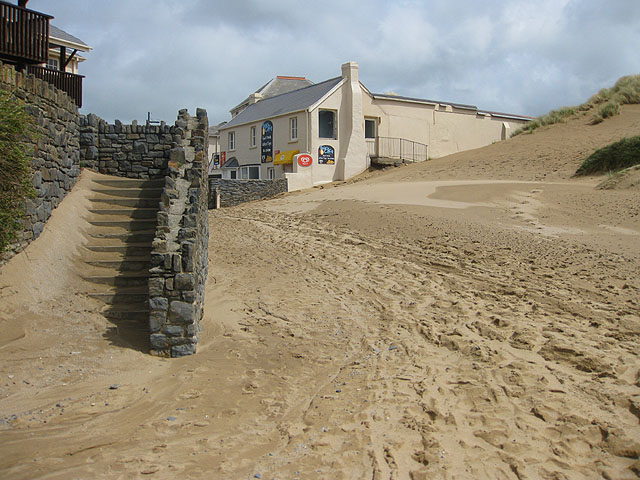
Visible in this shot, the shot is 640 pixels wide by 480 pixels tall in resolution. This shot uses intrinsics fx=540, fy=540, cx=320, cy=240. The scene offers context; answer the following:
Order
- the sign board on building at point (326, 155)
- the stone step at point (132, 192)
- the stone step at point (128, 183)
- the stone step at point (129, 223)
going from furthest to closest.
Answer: the sign board on building at point (326, 155), the stone step at point (128, 183), the stone step at point (132, 192), the stone step at point (129, 223)

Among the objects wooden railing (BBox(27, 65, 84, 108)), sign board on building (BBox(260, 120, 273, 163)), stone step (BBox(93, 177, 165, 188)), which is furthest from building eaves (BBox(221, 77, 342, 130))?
stone step (BBox(93, 177, 165, 188))

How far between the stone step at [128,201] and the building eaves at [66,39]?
16204 mm

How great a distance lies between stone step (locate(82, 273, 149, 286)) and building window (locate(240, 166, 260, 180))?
25.2 meters

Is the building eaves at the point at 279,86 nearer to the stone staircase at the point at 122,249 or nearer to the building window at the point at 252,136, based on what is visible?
the building window at the point at 252,136

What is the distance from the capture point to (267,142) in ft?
107

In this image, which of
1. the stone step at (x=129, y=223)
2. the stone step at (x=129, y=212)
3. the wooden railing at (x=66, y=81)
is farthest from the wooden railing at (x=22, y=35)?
the stone step at (x=129, y=223)

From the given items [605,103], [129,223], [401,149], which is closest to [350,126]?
[401,149]

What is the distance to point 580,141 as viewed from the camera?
2520cm

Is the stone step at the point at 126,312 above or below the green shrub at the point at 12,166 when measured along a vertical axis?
below

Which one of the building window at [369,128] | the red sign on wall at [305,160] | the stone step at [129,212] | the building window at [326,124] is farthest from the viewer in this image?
the building window at [369,128]

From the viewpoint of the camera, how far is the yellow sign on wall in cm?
2987

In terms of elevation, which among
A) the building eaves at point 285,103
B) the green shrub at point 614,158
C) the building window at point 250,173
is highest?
the building eaves at point 285,103

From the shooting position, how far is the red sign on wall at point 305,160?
28469mm

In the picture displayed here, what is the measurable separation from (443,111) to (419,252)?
84.5ft
